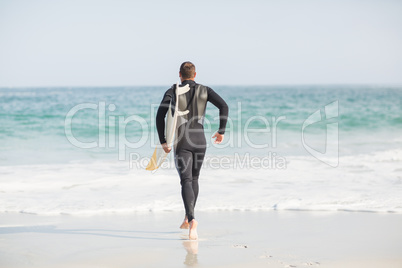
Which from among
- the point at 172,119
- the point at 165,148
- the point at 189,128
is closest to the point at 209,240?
the point at 165,148

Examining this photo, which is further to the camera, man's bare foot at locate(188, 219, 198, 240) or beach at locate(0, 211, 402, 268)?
man's bare foot at locate(188, 219, 198, 240)

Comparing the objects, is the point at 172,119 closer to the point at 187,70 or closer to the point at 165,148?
the point at 165,148

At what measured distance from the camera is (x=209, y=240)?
14.8 feet

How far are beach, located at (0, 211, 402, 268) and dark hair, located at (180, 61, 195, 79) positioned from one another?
1503 millimetres

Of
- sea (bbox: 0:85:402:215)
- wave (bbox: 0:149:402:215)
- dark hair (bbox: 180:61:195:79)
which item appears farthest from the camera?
sea (bbox: 0:85:402:215)

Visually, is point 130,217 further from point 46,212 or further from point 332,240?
point 332,240

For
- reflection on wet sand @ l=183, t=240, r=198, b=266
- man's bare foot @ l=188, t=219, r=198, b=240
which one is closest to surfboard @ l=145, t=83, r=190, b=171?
man's bare foot @ l=188, t=219, r=198, b=240

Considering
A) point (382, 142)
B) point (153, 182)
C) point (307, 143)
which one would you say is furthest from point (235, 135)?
point (153, 182)

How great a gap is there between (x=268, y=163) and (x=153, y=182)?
296 cm

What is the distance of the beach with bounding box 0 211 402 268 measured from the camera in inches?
153

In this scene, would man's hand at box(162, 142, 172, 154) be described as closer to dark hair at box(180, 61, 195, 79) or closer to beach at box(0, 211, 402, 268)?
dark hair at box(180, 61, 195, 79)

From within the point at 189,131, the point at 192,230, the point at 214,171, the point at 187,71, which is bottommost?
the point at 192,230

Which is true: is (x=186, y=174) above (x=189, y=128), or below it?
below

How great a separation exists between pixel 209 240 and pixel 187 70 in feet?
5.11
